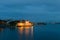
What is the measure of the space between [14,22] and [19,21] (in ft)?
17.7

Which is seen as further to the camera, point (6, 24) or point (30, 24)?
point (30, 24)

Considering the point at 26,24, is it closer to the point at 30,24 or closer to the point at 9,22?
the point at 30,24

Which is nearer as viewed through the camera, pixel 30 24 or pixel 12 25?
pixel 12 25

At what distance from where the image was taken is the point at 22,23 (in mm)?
109188

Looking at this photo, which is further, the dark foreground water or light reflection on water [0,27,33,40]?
the dark foreground water

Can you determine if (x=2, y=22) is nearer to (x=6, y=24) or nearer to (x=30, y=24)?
(x=6, y=24)

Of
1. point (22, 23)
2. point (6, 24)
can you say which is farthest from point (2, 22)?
point (22, 23)

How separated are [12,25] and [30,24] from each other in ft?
41.8

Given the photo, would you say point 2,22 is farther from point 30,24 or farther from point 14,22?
point 30,24

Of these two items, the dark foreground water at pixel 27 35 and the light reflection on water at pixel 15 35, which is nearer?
the light reflection on water at pixel 15 35

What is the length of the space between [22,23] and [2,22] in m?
10.9

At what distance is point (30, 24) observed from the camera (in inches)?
4419

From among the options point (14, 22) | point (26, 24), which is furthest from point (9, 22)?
point (26, 24)

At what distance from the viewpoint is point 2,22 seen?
106625mm
